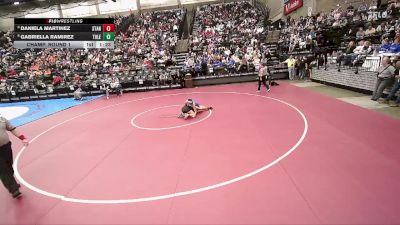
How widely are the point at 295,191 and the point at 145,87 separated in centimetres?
1562

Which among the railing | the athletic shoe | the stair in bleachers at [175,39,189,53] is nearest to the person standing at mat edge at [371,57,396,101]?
the railing

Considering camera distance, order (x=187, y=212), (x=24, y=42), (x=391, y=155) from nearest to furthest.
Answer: (x=187, y=212)
(x=391, y=155)
(x=24, y=42)

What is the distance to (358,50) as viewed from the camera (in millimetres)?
12602

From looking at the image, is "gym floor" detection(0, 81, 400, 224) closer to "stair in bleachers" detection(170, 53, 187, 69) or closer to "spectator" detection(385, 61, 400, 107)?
"spectator" detection(385, 61, 400, 107)

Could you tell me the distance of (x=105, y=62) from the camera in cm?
2219

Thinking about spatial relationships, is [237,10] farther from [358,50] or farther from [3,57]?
[3,57]

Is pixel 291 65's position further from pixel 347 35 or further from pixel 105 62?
pixel 105 62

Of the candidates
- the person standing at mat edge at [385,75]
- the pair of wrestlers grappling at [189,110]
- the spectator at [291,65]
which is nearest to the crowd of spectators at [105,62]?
the spectator at [291,65]

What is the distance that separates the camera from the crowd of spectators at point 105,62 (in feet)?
64.0

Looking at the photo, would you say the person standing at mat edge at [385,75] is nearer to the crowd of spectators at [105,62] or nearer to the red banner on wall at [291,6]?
the crowd of spectators at [105,62]

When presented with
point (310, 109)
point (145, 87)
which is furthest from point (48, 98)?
point (310, 109)
